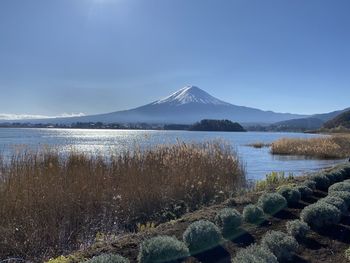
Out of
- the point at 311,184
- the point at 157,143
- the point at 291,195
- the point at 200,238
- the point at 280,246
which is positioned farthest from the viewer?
the point at 157,143

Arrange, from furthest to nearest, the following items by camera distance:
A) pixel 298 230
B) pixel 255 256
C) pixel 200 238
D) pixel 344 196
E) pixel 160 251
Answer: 1. pixel 344 196
2. pixel 298 230
3. pixel 200 238
4. pixel 160 251
5. pixel 255 256

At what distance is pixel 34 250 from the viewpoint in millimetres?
5801

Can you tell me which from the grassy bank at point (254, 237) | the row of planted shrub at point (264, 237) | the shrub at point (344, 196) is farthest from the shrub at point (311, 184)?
the shrub at point (344, 196)

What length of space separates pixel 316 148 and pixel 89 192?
26010 mm

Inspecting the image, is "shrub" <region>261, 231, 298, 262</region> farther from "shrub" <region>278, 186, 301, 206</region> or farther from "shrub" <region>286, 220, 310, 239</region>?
"shrub" <region>278, 186, 301, 206</region>

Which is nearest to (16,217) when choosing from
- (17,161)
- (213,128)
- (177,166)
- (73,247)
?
(73,247)

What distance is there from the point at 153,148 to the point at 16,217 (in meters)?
4.85

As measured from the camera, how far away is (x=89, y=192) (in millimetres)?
7402

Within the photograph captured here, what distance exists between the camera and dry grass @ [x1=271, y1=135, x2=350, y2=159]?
29422 millimetres

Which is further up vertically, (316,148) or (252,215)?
(252,215)

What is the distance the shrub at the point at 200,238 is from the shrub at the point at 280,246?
1.86 feet

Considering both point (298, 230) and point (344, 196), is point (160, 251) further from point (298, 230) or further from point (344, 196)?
point (344, 196)

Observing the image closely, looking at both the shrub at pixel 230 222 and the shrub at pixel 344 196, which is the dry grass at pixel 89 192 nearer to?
the shrub at pixel 230 222

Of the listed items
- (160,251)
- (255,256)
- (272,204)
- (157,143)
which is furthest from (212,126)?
(255,256)
